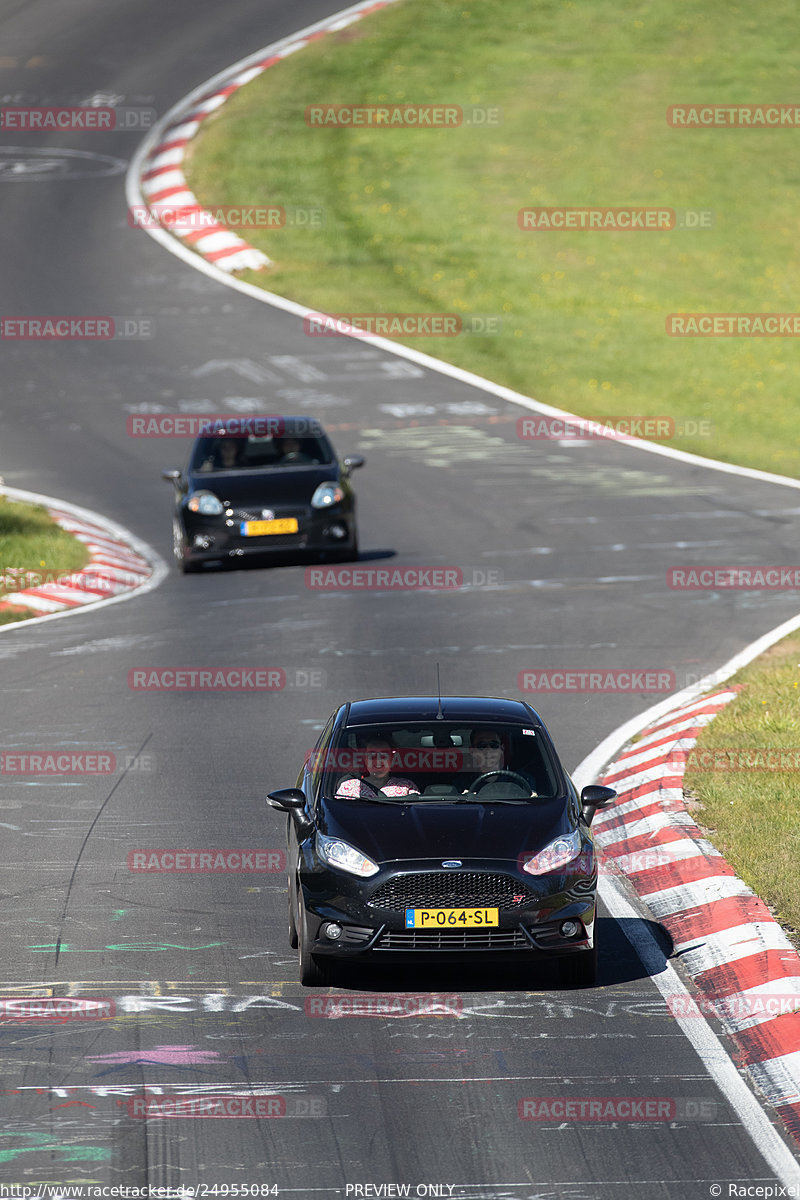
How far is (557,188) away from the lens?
1710 inches

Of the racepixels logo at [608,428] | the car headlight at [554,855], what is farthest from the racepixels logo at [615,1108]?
the racepixels logo at [608,428]

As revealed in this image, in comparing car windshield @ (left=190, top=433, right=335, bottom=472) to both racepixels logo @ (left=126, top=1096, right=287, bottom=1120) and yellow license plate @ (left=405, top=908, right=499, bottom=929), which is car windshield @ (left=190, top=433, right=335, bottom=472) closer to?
yellow license plate @ (left=405, top=908, right=499, bottom=929)

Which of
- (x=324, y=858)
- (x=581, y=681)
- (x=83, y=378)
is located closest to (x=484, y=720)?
(x=324, y=858)

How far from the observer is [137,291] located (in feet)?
123

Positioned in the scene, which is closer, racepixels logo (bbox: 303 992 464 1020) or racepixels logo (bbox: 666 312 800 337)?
racepixels logo (bbox: 303 992 464 1020)

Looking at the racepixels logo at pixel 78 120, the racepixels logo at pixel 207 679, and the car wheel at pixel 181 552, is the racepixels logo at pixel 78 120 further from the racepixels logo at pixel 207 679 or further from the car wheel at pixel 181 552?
the racepixels logo at pixel 207 679

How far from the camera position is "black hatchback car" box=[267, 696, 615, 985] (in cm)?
888

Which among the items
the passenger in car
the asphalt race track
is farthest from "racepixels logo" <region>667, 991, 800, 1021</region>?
the passenger in car

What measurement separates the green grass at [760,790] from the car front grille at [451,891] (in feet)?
5.57

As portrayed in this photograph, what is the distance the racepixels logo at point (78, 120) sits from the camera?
46719 millimetres

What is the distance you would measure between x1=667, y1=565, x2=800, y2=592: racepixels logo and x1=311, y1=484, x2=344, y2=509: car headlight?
4199 millimetres

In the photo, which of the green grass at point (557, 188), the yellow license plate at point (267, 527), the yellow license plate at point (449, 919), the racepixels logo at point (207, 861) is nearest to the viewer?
the yellow license plate at point (449, 919)

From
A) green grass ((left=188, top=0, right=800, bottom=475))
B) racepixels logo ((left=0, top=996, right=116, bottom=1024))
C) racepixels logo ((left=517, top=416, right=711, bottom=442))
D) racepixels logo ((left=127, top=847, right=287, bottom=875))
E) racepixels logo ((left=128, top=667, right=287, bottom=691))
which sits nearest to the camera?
racepixels logo ((left=0, top=996, right=116, bottom=1024))

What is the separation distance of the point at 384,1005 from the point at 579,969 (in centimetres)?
101
